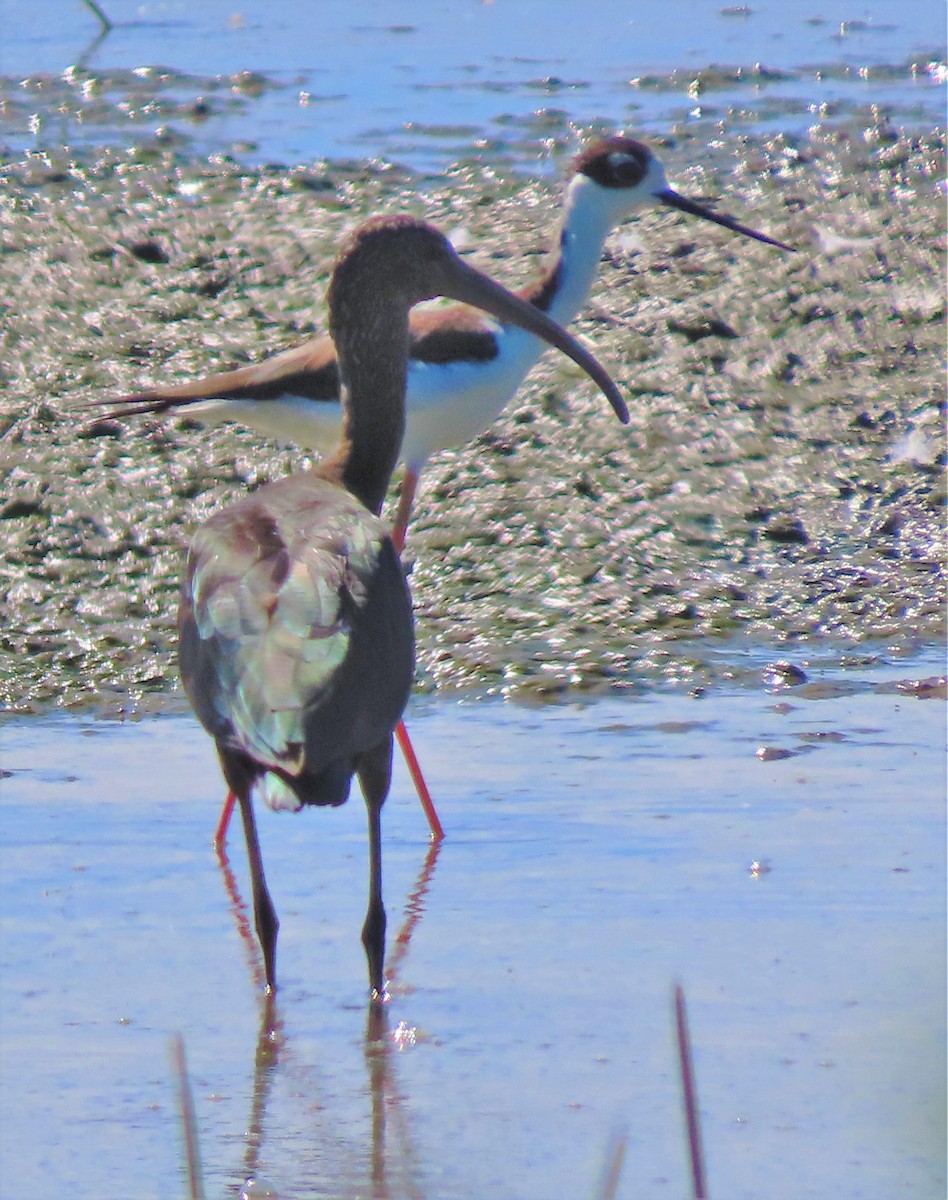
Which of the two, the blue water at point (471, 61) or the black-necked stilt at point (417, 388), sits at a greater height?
the blue water at point (471, 61)

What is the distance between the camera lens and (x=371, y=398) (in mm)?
4320

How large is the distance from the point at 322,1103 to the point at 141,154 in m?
7.45

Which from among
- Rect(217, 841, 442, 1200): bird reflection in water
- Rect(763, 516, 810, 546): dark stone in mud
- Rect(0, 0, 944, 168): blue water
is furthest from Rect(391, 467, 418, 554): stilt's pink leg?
Rect(0, 0, 944, 168): blue water

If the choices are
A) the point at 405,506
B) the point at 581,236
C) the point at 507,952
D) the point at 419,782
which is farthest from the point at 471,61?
the point at 507,952

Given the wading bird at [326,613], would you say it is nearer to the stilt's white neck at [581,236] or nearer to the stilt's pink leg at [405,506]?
the stilt's pink leg at [405,506]

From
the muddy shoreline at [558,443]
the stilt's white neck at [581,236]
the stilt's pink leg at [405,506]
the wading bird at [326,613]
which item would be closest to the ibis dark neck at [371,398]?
the wading bird at [326,613]

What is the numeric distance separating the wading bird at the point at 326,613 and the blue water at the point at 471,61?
19.2ft

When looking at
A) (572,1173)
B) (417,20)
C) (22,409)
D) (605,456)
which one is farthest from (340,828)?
(417,20)

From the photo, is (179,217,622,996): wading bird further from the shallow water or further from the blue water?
the blue water

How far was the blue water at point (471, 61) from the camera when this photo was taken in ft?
35.9

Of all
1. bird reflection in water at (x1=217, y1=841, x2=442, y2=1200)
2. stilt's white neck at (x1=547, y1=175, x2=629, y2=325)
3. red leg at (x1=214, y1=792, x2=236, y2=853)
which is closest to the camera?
bird reflection in water at (x1=217, y1=841, x2=442, y2=1200)

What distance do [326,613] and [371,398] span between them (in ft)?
3.17

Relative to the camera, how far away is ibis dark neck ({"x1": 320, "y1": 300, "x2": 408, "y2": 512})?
4.27 meters

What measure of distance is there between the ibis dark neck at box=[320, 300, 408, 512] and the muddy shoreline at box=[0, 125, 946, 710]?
129cm
